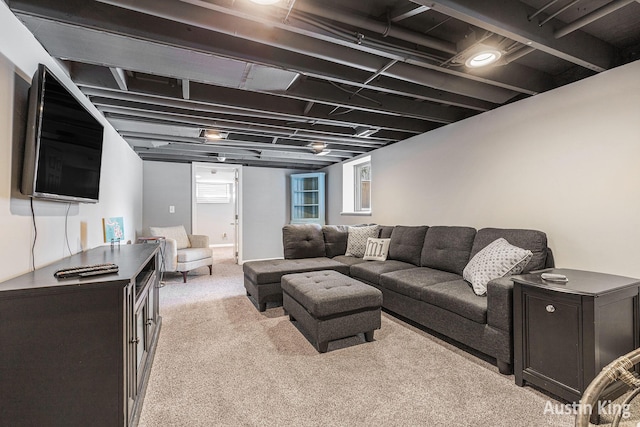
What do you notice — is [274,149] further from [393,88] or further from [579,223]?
[579,223]

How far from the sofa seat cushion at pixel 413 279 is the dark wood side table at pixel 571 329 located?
860 millimetres

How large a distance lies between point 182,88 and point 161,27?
2.80 feet

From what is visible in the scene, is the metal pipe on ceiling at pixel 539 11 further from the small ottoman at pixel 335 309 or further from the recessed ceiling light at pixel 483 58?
the small ottoman at pixel 335 309

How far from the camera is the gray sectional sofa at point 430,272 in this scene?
209cm

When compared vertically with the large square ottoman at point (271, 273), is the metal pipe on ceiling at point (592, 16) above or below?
above

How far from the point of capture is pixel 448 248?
317 cm

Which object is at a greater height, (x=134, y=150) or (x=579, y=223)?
(x=134, y=150)

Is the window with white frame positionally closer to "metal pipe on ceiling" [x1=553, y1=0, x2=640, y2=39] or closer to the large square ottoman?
the large square ottoman

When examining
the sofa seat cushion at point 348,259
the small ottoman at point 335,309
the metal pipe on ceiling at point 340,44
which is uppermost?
the metal pipe on ceiling at point 340,44

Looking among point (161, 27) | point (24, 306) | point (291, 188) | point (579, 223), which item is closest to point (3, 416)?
point (24, 306)

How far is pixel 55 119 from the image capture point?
5.40 ft

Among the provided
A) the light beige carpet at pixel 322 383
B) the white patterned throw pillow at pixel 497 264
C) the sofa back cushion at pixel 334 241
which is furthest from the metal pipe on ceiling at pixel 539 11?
the sofa back cushion at pixel 334 241

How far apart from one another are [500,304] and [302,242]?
262 centimetres

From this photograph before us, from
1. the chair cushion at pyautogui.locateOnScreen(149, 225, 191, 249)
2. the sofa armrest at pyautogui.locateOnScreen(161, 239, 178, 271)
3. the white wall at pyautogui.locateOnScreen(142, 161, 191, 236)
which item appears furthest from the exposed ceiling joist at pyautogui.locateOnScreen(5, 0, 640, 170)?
the white wall at pyautogui.locateOnScreen(142, 161, 191, 236)
